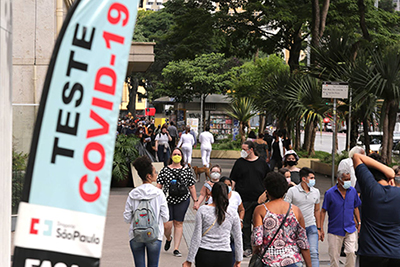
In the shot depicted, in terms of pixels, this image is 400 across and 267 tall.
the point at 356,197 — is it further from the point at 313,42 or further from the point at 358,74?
the point at 313,42

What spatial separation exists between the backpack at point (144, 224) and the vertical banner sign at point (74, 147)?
386 centimetres

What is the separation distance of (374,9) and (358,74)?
48.5 feet

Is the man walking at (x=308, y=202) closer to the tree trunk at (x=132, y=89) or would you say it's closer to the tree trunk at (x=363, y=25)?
the tree trunk at (x=363, y=25)

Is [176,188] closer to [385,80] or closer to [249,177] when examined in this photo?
[249,177]

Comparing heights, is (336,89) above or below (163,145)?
above

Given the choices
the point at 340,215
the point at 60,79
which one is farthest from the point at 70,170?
the point at 340,215

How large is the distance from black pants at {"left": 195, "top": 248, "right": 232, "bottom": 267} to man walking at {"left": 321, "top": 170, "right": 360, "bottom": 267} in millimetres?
2242

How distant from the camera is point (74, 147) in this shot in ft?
9.25

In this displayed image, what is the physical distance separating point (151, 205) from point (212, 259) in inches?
39.1

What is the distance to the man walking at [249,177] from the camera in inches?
373

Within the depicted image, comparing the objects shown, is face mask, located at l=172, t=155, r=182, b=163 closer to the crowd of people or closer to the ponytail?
the crowd of people

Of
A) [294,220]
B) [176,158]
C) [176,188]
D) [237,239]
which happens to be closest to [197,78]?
[176,158]

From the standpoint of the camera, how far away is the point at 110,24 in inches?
117

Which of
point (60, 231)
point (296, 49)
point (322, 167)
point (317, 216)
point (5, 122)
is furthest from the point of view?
point (296, 49)
